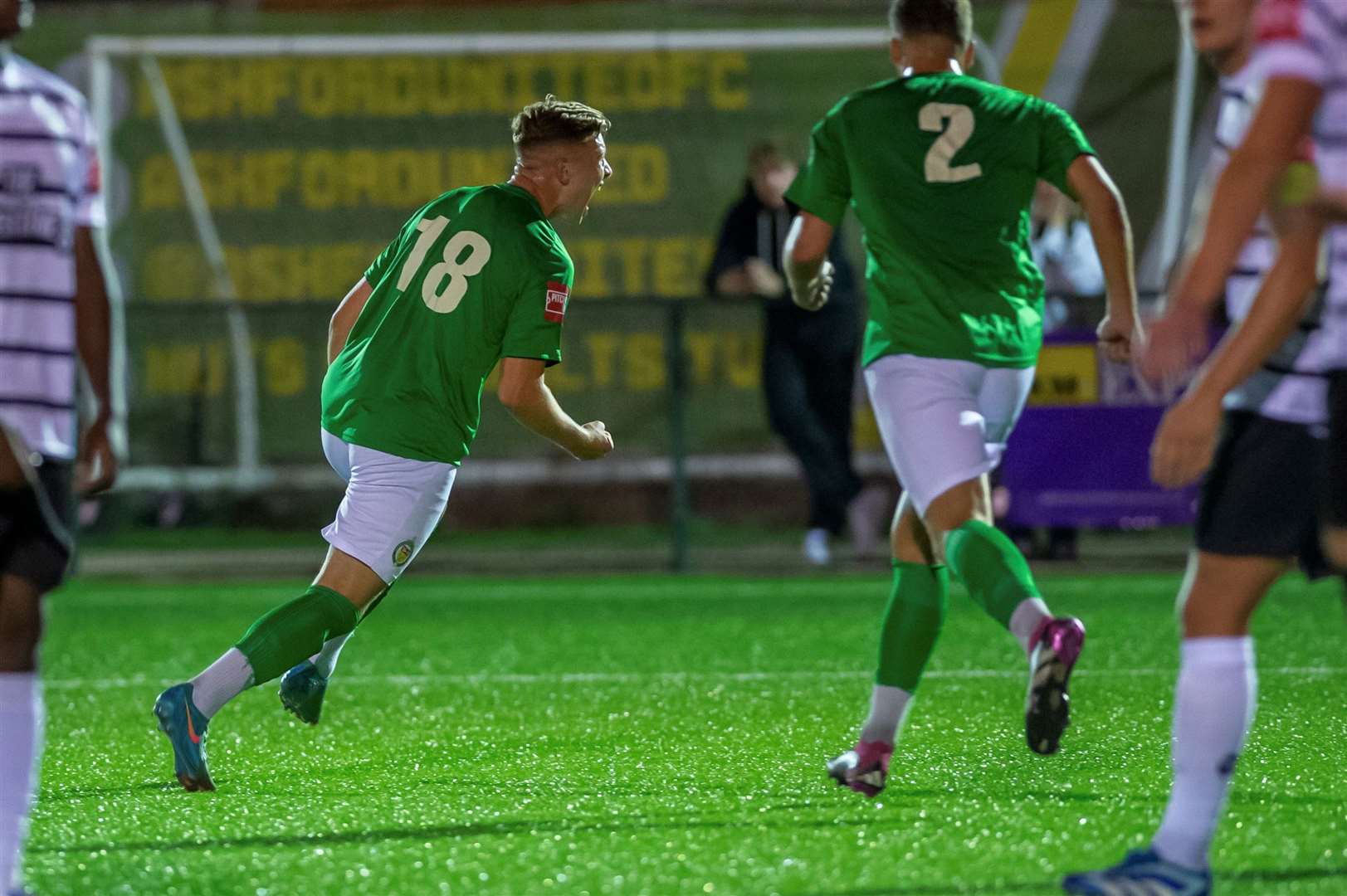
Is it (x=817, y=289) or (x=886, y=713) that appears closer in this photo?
(x=886, y=713)

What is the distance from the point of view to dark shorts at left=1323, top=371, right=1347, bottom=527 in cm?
326

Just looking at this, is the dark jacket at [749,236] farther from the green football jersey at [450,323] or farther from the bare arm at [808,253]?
the green football jersey at [450,323]

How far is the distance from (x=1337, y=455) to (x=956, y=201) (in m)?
1.78

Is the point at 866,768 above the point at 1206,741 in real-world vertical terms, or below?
below

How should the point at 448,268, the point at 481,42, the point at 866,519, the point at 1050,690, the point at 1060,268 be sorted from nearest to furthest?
the point at 1050,690 → the point at 448,268 → the point at 1060,268 → the point at 866,519 → the point at 481,42

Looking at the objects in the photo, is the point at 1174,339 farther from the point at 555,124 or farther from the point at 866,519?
the point at 866,519

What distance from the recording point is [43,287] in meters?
3.62

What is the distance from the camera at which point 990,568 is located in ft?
15.1

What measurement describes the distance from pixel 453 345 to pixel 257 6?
9597mm

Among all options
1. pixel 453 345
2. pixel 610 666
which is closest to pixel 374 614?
pixel 610 666

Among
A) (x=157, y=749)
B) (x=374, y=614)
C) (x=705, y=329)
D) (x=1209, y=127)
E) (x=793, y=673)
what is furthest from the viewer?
(x=1209, y=127)

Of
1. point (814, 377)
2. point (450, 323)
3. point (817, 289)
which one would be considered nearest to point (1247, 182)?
point (817, 289)

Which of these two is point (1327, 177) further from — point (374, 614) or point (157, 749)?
point (374, 614)

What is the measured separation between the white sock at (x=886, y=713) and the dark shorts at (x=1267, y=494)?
1.38 meters
